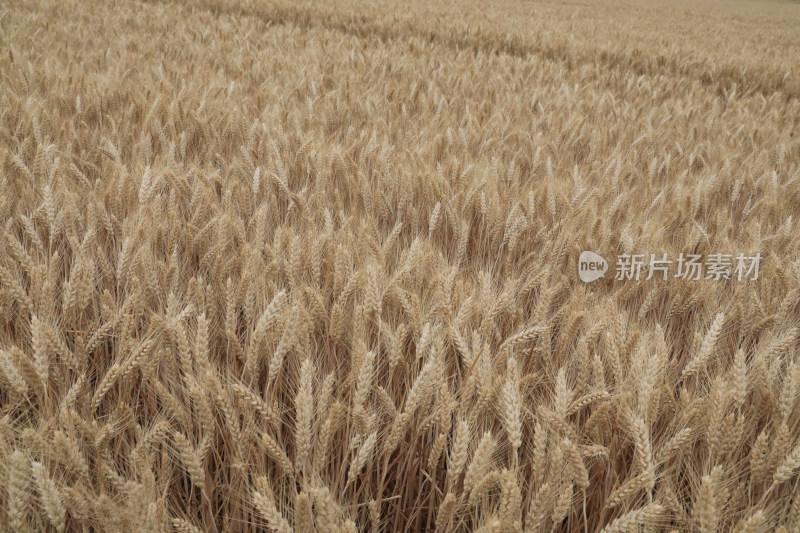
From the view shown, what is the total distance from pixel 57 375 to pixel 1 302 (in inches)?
9.8

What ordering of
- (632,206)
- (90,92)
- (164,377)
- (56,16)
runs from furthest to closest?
(56,16)
(90,92)
(632,206)
(164,377)

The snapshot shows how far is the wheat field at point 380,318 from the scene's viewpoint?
0.71 metres

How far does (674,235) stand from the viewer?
5.22ft

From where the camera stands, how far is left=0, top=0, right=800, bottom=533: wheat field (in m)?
0.71

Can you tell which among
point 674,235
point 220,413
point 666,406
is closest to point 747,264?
point 674,235

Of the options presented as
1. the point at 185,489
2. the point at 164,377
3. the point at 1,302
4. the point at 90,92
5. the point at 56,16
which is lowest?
the point at 185,489

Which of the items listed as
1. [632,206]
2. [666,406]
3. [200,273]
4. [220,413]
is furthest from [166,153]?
[666,406]

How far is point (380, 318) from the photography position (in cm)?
99

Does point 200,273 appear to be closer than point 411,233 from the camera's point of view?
Yes

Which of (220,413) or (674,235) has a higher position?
(674,235)

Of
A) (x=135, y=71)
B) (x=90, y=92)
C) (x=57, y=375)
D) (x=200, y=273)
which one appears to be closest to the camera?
(x=57, y=375)

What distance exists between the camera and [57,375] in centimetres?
81

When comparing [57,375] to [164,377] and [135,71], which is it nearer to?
[164,377]

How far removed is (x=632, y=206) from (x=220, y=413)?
54.2 inches
